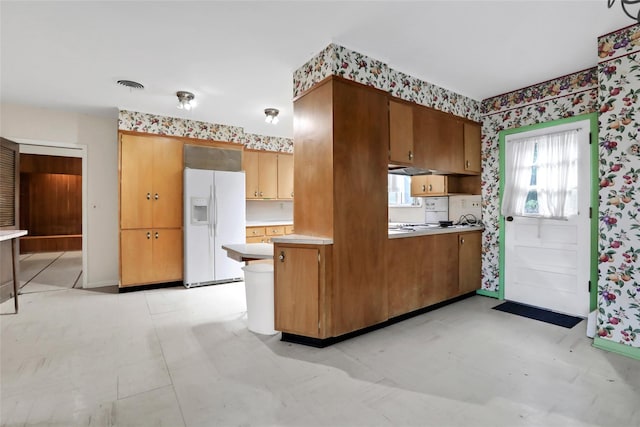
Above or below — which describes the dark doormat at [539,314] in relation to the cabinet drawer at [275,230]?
below

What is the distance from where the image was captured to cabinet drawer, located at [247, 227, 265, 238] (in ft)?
17.6

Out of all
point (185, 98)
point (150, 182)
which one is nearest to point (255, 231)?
point (150, 182)

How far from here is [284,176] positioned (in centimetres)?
608

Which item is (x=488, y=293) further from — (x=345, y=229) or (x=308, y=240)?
(x=308, y=240)

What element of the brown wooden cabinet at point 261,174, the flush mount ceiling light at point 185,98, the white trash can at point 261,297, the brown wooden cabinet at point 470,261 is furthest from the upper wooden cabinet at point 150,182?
the brown wooden cabinet at point 470,261

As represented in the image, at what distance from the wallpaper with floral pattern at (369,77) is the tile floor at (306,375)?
2329 mm

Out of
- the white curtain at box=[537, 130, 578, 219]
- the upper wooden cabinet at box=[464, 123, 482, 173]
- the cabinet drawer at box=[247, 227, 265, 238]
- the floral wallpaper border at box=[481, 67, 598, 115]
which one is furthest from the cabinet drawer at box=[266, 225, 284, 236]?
the white curtain at box=[537, 130, 578, 219]

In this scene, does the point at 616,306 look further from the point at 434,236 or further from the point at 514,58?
the point at 514,58

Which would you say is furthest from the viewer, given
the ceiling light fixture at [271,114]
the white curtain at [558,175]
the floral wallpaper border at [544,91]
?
the ceiling light fixture at [271,114]

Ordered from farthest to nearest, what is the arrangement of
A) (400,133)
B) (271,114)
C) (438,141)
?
(271,114)
(438,141)
(400,133)

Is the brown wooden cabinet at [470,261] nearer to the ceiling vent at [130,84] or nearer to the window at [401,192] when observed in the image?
the window at [401,192]

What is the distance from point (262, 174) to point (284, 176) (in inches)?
18.1

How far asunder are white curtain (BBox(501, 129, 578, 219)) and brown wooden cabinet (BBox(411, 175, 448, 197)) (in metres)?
0.72

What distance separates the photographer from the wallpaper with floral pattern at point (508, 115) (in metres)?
3.18
